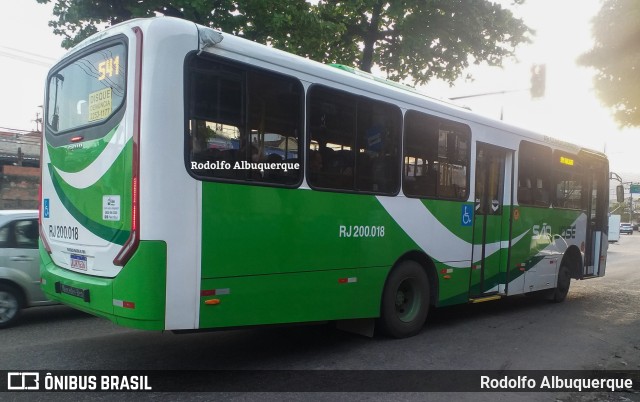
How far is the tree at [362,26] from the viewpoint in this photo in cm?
1258

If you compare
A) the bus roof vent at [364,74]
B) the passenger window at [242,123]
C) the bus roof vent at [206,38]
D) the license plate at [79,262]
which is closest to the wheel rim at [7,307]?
the license plate at [79,262]

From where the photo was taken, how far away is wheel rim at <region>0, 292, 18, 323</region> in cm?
714

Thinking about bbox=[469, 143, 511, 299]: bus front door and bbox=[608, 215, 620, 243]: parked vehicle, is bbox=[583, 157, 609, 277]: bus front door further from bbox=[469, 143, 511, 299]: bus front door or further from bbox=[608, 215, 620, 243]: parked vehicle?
bbox=[608, 215, 620, 243]: parked vehicle

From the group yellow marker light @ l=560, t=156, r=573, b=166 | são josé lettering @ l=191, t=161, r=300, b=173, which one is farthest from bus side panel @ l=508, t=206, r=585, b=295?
são josé lettering @ l=191, t=161, r=300, b=173

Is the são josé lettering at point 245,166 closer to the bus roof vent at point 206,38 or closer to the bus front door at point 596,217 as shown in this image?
the bus roof vent at point 206,38

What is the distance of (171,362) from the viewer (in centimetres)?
559

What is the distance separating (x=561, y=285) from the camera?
34.8 ft

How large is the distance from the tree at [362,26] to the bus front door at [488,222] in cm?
664

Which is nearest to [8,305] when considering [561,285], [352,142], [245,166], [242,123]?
[245,166]

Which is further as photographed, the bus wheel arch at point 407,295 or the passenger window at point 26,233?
the passenger window at point 26,233

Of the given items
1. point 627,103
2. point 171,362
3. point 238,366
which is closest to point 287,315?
point 238,366

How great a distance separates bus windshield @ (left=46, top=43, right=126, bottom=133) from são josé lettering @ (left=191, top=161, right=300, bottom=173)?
3.20 ft

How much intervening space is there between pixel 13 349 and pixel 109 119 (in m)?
3.33

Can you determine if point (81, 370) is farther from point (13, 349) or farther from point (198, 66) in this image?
point (198, 66)
